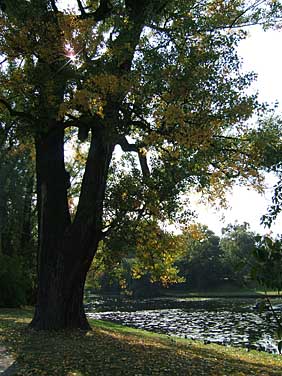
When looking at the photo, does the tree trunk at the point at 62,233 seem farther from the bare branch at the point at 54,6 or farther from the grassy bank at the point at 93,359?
the bare branch at the point at 54,6

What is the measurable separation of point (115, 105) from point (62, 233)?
11.6ft

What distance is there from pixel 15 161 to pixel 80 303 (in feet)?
52.1

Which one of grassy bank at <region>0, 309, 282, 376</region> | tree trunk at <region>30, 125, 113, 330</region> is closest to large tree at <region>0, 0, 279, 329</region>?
tree trunk at <region>30, 125, 113, 330</region>

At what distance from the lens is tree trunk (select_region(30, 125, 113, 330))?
1050 cm

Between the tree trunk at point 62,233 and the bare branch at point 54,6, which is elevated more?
the bare branch at point 54,6

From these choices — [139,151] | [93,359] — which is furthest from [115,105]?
[93,359]

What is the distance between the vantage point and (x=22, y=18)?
8.72 meters

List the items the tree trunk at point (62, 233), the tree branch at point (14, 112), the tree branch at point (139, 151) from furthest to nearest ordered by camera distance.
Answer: the tree branch at point (139, 151), the tree trunk at point (62, 233), the tree branch at point (14, 112)

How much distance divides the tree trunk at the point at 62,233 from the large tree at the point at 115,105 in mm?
25

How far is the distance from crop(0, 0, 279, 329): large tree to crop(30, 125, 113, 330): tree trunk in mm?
25

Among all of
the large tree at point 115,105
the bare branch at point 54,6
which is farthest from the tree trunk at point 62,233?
the bare branch at point 54,6

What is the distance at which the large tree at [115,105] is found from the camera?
845cm

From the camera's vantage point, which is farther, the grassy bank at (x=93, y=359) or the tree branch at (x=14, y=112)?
the tree branch at (x=14, y=112)

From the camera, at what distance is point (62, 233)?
10789mm
